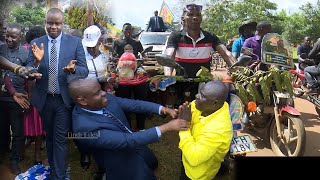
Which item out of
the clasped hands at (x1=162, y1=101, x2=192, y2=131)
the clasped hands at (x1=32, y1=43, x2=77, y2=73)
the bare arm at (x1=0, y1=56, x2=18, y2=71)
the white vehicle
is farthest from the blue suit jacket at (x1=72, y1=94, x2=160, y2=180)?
the white vehicle

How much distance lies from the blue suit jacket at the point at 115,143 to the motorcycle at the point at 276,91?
144 centimetres

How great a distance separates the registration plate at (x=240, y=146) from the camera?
7.68 feet

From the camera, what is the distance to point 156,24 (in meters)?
8.89

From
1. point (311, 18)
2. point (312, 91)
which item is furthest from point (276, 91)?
point (312, 91)

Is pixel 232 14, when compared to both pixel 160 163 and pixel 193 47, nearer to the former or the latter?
pixel 193 47

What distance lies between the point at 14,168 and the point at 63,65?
1.24 metres

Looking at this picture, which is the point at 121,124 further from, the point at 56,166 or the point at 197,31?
the point at 197,31

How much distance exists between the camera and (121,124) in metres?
1.86

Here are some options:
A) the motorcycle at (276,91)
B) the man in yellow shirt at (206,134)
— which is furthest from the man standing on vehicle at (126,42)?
the man in yellow shirt at (206,134)

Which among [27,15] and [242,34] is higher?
[27,15]

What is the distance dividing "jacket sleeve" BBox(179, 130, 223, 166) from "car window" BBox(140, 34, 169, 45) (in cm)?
670

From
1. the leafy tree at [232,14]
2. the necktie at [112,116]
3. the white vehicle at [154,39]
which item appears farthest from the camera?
the white vehicle at [154,39]

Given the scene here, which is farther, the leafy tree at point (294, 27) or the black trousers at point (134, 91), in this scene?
the black trousers at point (134, 91)

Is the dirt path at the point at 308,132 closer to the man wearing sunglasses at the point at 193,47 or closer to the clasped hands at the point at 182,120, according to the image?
the man wearing sunglasses at the point at 193,47
